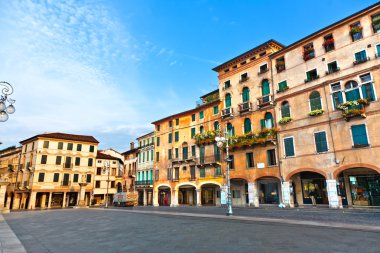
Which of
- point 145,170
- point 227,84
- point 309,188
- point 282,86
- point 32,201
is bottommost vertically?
point 32,201

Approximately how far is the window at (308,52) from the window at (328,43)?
128 cm

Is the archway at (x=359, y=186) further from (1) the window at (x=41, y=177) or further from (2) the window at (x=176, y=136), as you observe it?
(1) the window at (x=41, y=177)

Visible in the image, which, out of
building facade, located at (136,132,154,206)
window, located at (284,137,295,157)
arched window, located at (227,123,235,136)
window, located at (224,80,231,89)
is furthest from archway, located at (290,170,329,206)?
building facade, located at (136,132,154,206)

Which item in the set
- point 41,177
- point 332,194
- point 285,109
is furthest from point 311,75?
point 41,177

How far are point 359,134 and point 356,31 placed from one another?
9795mm

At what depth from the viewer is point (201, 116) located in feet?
130

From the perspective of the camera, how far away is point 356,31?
78.5 feet

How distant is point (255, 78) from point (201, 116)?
10.8 meters

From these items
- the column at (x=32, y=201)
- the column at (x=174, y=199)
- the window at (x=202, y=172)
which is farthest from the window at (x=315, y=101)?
the column at (x=32, y=201)

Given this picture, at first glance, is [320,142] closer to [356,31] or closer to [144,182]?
[356,31]

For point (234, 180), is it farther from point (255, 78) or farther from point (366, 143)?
point (366, 143)

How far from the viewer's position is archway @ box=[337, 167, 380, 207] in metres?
22.5

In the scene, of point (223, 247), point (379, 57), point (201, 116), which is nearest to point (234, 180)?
point (201, 116)

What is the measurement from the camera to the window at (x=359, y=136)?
2206 cm
